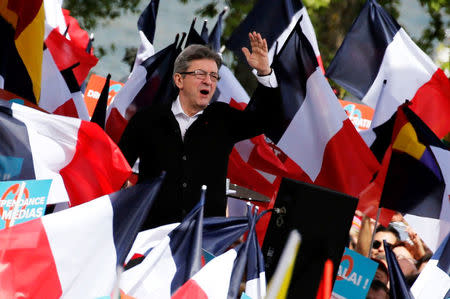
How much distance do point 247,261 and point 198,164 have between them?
0.72 meters

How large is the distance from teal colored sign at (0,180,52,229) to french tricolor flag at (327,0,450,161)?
3.21 metres

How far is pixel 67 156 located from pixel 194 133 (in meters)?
0.68

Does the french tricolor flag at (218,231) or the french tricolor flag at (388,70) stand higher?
the french tricolor flag at (388,70)

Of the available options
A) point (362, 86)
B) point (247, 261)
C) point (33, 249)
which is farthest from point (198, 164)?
point (362, 86)

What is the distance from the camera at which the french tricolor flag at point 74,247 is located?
331cm

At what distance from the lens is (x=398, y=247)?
7.12 metres

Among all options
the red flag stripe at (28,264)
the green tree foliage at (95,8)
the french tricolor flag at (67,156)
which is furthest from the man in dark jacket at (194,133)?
the green tree foliage at (95,8)

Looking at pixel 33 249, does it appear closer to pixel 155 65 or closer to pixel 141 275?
pixel 141 275

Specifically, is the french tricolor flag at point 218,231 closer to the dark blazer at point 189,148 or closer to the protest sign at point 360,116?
the dark blazer at point 189,148

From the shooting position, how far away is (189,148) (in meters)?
4.37

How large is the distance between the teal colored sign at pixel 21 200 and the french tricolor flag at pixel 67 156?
14cm

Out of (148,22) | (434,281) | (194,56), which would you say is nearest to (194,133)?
(194,56)

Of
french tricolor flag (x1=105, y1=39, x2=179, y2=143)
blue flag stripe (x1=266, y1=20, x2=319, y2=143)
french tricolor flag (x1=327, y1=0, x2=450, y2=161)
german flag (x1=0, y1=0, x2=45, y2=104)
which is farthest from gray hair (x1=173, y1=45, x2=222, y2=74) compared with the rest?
french tricolor flag (x1=327, y1=0, x2=450, y2=161)

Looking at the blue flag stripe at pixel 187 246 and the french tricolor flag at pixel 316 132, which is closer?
the blue flag stripe at pixel 187 246
